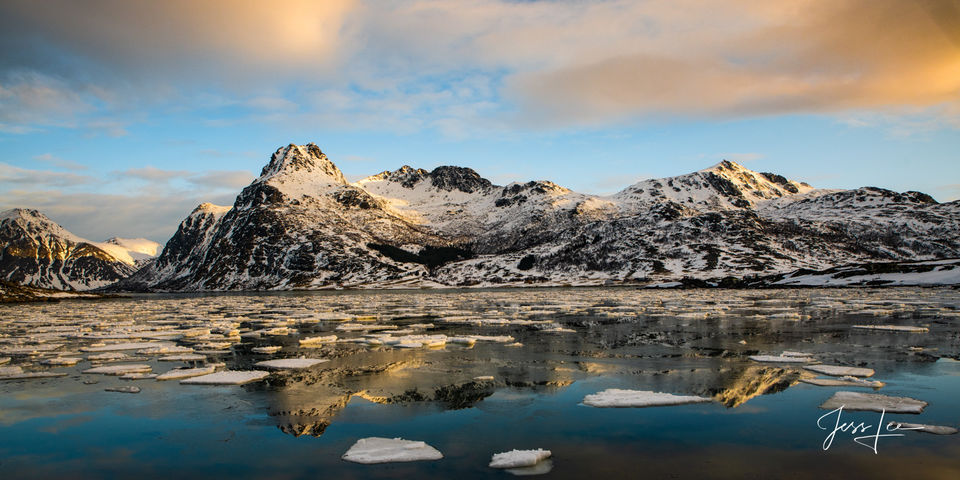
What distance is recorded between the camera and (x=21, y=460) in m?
8.35

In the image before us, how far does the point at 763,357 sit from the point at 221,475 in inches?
600

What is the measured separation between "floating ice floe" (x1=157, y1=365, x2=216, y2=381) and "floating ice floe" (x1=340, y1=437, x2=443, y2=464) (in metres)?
8.79

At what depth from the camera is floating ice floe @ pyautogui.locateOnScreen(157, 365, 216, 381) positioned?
14.9 meters

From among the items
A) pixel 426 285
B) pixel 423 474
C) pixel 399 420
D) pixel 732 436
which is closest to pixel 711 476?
pixel 732 436

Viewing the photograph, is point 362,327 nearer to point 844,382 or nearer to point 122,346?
point 122,346

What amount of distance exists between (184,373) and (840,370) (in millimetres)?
17961

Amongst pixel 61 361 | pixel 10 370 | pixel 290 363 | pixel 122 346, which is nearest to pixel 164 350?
pixel 122 346

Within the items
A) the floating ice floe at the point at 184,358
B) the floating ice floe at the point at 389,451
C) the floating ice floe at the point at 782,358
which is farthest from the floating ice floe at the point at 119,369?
the floating ice floe at the point at 782,358

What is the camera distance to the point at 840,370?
46.3 ft

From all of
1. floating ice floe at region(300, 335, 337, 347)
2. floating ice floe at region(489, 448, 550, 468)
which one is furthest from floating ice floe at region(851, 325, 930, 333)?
floating ice floe at region(300, 335, 337, 347)

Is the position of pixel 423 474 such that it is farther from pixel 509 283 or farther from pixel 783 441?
pixel 509 283

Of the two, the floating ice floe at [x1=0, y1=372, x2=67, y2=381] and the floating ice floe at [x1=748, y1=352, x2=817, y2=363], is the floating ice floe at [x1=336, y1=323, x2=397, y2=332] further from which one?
the floating ice floe at [x1=748, y1=352, x2=817, y2=363]
